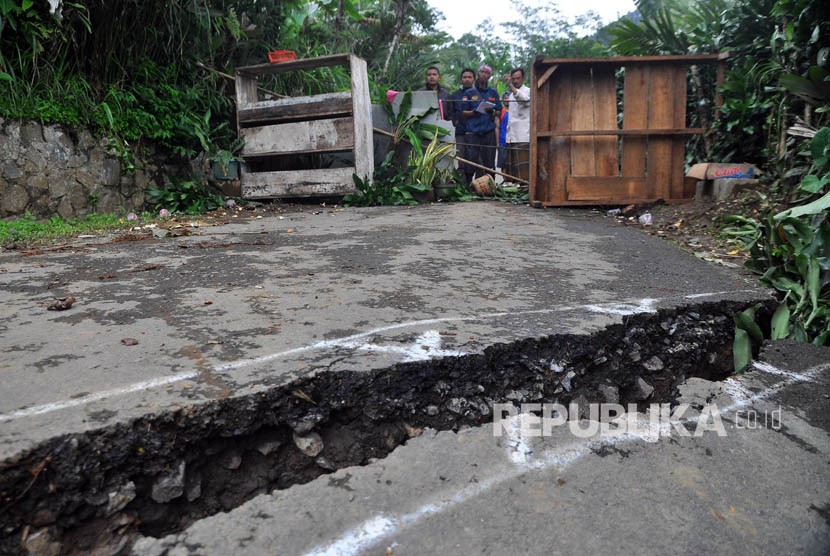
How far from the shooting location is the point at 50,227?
16.1 ft

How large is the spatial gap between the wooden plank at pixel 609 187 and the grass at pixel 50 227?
165 inches

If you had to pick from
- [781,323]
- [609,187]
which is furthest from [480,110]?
[781,323]

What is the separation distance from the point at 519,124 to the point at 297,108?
3559 mm

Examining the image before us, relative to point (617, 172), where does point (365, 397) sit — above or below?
below

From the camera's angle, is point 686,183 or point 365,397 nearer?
point 365,397

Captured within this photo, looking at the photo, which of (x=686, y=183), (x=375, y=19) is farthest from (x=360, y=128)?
(x=375, y=19)

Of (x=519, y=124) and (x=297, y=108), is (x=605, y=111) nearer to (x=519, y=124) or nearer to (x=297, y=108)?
(x=519, y=124)

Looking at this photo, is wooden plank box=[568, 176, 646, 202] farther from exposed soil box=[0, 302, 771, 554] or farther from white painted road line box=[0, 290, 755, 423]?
exposed soil box=[0, 302, 771, 554]

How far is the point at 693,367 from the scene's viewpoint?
215 centimetres

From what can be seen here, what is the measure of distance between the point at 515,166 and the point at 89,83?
5.84m

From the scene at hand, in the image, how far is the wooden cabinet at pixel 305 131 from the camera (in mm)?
6836

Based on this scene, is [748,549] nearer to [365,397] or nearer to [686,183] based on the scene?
[365,397]

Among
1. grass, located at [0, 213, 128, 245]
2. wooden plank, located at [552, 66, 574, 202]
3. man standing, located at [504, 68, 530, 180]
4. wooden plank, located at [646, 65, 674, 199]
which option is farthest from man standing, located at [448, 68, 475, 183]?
grass, located at [0, 213, 128, 245]

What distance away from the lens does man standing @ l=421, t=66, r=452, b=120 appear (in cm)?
829
